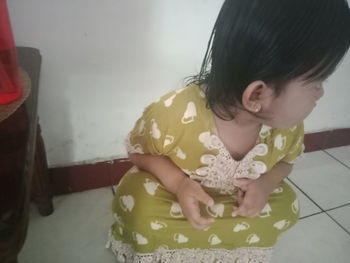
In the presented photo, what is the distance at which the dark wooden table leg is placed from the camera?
639mm

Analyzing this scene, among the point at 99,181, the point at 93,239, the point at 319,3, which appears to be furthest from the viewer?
the point at 99,181

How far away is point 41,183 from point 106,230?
174 millimetres

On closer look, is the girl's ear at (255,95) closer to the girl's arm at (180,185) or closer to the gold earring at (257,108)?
the gold earring at (257,108)

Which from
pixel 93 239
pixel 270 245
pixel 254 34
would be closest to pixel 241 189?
pixel 270 245

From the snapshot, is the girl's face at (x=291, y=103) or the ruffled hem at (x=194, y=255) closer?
the girl's face at (x=291, y=103)

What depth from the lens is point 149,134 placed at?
0.53m

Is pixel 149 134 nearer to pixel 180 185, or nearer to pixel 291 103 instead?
pixel 180 185

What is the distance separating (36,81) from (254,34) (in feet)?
0.93

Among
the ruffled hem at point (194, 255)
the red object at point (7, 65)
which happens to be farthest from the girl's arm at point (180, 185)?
the red object at point (7, 65)

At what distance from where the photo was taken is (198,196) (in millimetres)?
468

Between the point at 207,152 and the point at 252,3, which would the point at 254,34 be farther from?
the point at 207,152

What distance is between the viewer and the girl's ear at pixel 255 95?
42cm

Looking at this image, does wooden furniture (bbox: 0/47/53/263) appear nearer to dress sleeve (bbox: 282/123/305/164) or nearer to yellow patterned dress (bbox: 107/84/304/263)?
yellow patterned dress (bbox: 107/84/304/263)

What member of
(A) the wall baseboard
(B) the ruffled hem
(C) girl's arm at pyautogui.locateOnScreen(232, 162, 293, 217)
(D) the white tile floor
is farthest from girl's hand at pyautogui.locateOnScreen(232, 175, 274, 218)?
(A) the wall baseboard
